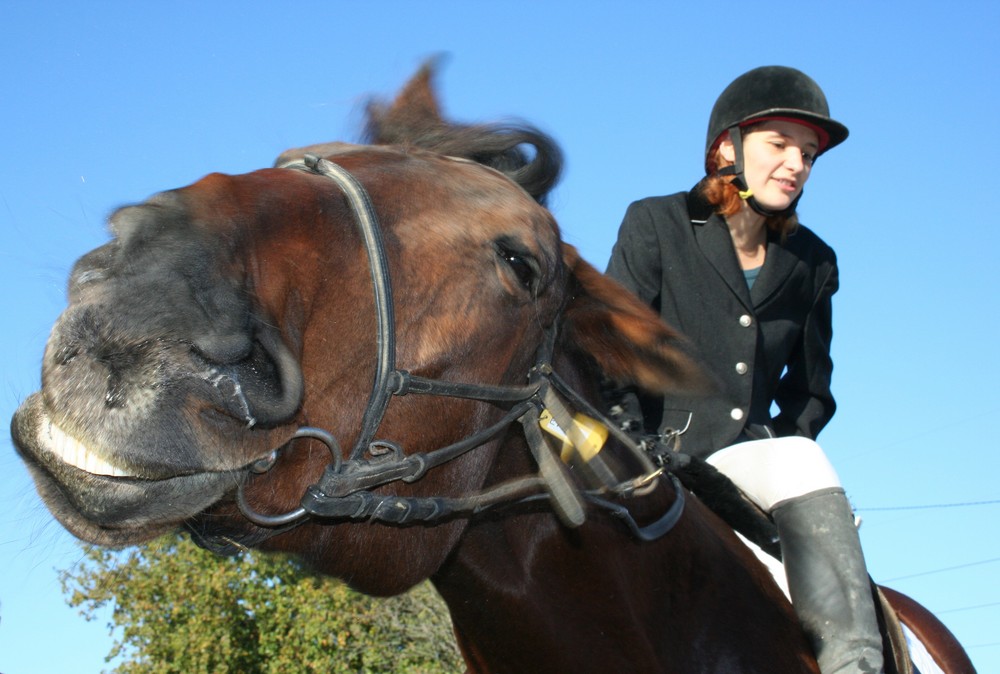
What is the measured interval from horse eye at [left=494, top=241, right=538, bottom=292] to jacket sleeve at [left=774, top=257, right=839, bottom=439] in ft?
6.50

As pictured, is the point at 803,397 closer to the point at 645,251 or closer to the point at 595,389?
the point at 645,251

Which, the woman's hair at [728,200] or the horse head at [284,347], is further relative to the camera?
the woman's hair at [728,200]

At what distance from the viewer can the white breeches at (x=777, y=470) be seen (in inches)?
141

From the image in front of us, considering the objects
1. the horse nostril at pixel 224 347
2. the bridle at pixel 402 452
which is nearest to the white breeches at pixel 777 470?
the bridle at pixel 402 452

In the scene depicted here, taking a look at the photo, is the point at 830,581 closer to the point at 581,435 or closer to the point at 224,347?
the point at 581,435

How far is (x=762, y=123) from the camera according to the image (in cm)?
459

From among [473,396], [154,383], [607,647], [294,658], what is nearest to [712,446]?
[607,647]

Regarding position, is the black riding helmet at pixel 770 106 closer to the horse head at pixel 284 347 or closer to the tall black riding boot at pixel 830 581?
the tall black riding boot at pixel 830 581

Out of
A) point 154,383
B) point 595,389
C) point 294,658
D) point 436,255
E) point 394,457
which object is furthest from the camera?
point 294,658

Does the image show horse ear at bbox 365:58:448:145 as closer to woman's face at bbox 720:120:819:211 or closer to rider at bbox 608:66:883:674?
rider at bbox 608:66:883:674

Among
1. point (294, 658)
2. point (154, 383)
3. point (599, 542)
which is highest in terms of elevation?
point (154, 383)

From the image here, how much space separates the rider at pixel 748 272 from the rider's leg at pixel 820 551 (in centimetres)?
10

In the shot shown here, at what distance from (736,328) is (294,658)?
1513cm

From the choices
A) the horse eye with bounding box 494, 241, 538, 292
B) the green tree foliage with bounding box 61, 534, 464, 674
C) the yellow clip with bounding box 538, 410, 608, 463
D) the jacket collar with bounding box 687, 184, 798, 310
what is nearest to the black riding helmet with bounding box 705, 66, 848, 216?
the jacket collar with bounding box 687, 184, 798, 310
